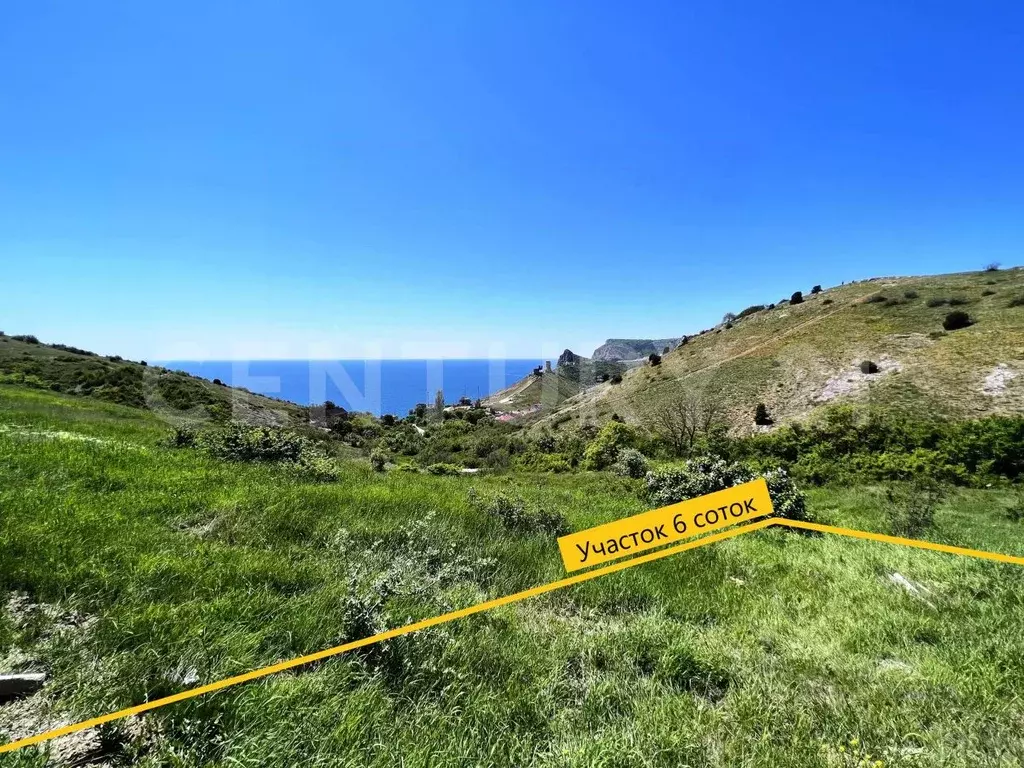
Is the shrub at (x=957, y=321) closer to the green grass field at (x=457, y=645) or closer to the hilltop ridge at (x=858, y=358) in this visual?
the hilltop ridge at (x=858, y=358)

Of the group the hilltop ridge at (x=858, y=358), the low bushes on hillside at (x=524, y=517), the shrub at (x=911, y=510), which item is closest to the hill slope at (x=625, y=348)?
the hilltop ridge at (x=858, y=358)

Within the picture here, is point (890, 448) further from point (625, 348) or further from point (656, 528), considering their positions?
point (625, 348)

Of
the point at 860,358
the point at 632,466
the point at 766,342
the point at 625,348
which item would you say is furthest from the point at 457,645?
the point at 625,348

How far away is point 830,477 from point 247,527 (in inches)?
862

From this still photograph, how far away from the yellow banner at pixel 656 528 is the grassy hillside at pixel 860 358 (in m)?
23.2

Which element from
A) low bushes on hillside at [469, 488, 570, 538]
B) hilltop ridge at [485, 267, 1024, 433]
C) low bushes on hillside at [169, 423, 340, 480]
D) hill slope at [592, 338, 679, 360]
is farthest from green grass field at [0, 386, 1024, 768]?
hill slope at [592, 338, 679, 360]

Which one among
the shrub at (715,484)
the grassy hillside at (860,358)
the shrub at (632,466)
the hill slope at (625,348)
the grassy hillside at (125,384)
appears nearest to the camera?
the shrub at (715,484)

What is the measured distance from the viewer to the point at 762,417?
2925cm

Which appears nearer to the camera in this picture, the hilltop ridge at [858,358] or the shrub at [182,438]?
the shrub at [182,438]

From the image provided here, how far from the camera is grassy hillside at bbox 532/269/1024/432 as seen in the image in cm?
2380

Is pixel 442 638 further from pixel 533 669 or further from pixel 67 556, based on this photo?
pixel 67 556

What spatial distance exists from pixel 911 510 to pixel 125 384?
48046mm

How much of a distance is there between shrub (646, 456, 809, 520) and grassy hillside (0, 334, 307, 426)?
2718 centimetres

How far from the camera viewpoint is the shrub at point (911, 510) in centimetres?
1012
